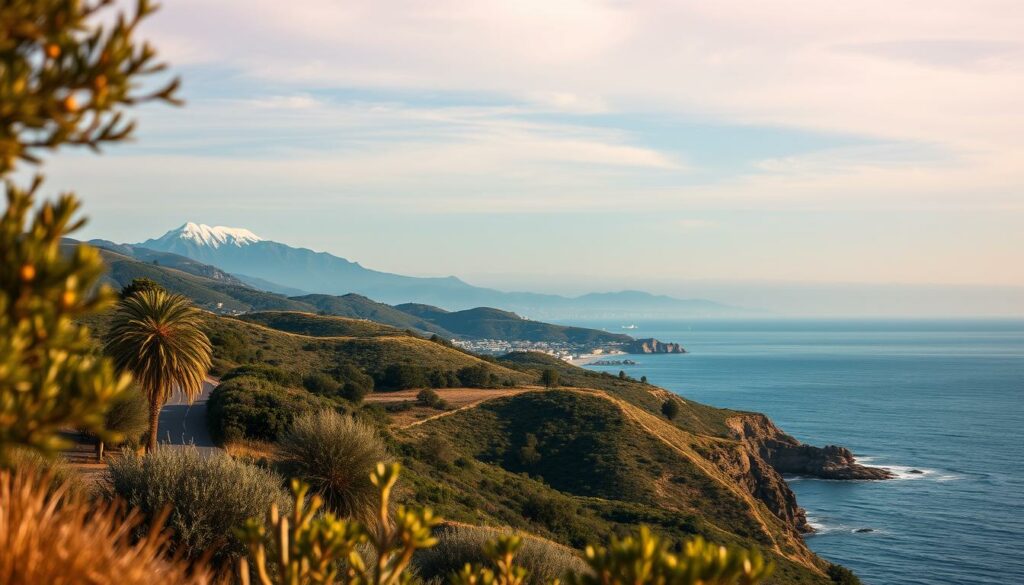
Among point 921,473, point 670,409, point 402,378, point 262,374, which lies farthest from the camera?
point 670,409

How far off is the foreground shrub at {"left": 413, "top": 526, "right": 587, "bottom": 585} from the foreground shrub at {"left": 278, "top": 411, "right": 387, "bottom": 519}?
78.8 inches

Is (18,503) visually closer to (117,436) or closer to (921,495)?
(117,436)

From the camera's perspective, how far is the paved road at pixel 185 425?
1080 inches

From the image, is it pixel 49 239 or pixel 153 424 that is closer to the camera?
pixel 49 239

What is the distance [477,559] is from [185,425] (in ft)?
65.7

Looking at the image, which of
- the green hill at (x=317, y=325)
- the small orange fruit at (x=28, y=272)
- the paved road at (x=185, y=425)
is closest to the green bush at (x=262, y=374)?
the paved road at (x=185, y=425)

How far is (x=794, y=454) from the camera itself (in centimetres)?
7744

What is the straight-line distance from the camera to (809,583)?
35469 millimetres

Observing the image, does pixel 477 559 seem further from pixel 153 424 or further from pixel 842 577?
pixel 842 577

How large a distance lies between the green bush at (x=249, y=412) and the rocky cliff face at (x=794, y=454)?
5169cm

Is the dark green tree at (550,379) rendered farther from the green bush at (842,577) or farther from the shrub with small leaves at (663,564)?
the shrub with small leaves at (663,564)

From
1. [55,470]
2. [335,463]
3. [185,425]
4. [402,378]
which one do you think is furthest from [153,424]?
[402,378]

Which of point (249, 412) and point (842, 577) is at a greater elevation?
point (249, 412)

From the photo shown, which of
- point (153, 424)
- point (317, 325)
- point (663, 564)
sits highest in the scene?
point (663, 564)
